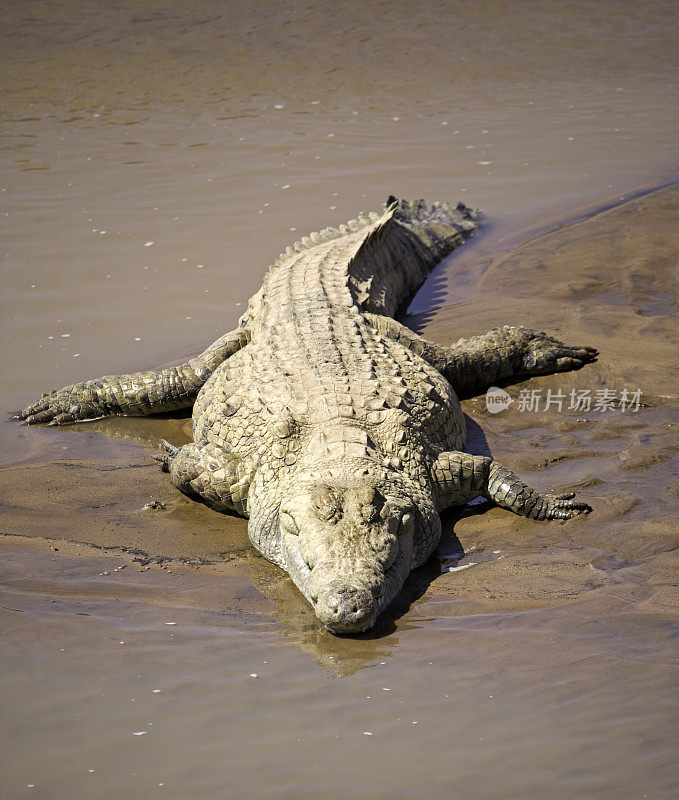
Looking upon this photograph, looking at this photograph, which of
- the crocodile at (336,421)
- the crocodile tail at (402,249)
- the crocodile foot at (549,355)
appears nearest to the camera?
the crocodile at (336,421)

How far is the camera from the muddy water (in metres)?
2.77

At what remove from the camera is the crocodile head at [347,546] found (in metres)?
3.48

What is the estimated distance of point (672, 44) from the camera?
656 inches

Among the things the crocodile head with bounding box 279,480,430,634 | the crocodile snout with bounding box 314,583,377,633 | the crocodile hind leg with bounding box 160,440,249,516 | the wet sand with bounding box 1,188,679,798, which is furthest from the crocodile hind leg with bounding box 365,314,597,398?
the crocodile snout with bounding box 314,583,377,633

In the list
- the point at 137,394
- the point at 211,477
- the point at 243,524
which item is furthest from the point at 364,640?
the point at 137,394

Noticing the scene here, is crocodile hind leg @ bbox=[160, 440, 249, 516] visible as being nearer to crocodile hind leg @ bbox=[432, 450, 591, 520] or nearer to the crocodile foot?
crocodile hind leg @ bbox=[432, 450, 591, 520]

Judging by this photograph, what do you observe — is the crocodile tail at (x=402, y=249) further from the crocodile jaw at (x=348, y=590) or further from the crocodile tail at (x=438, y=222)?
the crocodile jaw at (x=348, y=590)

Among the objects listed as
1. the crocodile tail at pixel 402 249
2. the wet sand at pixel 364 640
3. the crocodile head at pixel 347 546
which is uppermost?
the crocodile tail at pixel 402 249

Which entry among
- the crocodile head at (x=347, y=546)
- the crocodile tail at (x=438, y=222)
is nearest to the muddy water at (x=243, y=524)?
the crocodile head at (x=347, y=546)

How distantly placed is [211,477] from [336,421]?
2.53 ft

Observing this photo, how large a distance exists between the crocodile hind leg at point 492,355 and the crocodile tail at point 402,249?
1.89 ft

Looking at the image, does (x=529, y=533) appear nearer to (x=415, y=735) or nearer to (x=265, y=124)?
(x=415, y=735)

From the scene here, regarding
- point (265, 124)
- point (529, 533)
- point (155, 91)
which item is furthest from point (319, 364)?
point (155, 91)

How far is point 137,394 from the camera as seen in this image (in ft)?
20.3
